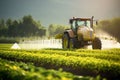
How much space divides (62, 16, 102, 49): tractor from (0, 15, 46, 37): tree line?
1.15 meters

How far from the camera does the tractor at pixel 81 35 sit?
10.0 meters

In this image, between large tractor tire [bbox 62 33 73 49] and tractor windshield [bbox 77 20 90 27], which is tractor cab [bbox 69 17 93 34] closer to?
tractor windshield [bbox 77 20 90 27]

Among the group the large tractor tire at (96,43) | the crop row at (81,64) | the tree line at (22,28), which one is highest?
the tree line at (22,28)

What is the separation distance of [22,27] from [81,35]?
2.49 meters

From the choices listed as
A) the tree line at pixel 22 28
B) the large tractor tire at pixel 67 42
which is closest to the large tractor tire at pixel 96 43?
the large tractor tire at pixel 67 42

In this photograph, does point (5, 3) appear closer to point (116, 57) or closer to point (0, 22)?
point (0, 22)

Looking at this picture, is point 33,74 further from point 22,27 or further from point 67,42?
point 22,27

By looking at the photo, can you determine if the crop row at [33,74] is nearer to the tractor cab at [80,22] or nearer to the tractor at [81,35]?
the tractor at [81,35]

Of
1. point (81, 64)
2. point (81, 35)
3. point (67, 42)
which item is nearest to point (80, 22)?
point (81, 35)

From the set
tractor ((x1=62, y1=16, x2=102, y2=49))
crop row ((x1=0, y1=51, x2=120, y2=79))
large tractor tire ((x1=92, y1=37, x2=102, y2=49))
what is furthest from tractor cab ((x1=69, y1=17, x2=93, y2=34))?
crop row ((x1=0, y1=51, x2=120, y2=79))

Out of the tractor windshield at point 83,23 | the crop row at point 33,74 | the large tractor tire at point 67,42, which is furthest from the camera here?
the large tractor tire at point 67,42

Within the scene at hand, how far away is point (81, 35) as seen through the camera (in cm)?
1006

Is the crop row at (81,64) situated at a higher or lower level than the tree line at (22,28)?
lower

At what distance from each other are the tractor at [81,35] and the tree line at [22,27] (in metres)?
1.15
